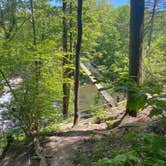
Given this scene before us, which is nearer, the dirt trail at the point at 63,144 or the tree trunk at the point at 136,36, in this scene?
the dirt trail at the point at 63,144

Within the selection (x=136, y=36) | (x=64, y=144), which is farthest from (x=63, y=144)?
(x=136, y=36)

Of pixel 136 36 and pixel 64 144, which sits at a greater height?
pixel 136 36

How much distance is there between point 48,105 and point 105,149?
85.2 inches

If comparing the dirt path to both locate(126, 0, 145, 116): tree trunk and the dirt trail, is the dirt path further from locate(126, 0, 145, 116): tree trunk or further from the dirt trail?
locate(126, 0, 145, 116): tree trunk

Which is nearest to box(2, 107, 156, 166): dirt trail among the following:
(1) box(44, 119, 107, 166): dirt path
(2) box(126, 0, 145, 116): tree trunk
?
(1) box(44, 119, 107, 166): dirt path

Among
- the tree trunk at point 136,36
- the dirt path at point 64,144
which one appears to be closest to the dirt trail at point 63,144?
the dirt path at point 64,144

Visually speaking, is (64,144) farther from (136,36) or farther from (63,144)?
(136,36)

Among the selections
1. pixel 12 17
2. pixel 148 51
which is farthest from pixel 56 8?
pixel 148 51

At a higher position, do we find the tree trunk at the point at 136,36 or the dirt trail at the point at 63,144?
the tree trunk at the point at 136,36

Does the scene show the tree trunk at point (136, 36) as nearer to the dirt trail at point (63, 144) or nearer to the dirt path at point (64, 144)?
the dirt trail at point (63, 144)

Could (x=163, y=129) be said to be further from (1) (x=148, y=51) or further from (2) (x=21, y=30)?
(1) (x=148, y=51)

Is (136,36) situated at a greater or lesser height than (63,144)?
greater

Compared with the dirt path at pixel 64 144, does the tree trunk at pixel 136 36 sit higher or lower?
higher

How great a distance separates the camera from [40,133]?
677 centimetres
